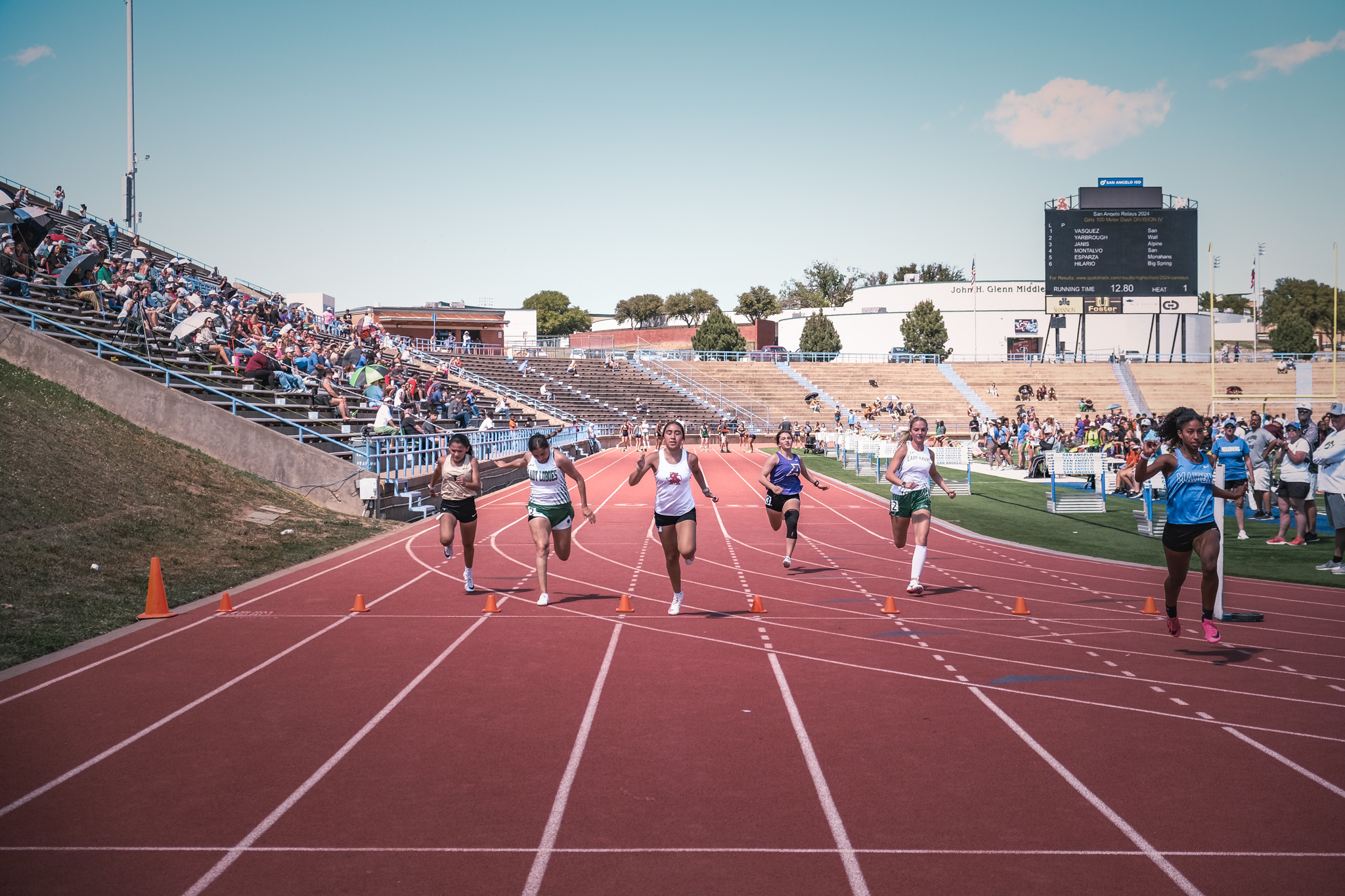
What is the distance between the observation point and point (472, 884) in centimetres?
437

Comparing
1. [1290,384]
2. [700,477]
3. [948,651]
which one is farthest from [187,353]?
[1290,384]

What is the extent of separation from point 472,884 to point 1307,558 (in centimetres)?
1367

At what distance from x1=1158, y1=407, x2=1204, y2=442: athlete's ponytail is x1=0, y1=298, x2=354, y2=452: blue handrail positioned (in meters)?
15.7

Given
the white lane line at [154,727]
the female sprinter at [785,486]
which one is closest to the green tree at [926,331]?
the female sprinter at [785,486]

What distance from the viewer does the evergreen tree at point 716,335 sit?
90.7 meters

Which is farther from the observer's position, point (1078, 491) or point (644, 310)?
point (644, 310)

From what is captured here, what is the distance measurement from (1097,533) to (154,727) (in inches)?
618

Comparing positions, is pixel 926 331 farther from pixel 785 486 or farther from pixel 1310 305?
pixel 785 486

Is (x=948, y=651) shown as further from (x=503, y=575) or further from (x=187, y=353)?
(x=187, y=353)

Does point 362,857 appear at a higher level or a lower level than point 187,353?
lower

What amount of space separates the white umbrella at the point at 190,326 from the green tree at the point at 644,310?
9938cm

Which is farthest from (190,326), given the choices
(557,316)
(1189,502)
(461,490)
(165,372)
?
(557,316)

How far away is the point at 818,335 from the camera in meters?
87.8

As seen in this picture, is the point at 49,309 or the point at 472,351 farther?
the point at 472,351
